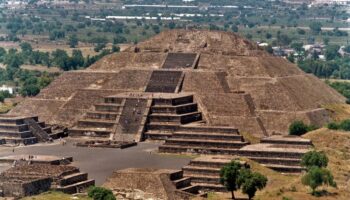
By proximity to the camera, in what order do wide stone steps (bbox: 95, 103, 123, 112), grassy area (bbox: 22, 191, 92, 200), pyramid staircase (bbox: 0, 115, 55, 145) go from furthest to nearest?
wide stone steps (bbox: 95, 103, 123, 112) → pyramid staircase (bbox: 0, 115, 55, 145) → grassy area (bbox: 22, 191, 92, 200)

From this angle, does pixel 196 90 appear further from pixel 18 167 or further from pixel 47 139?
pixel 18 167

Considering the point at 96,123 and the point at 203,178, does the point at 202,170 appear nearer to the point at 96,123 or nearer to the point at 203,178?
the point at 203,178

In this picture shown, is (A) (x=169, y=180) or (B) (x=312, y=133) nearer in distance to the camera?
(A) (x=169, y=180)

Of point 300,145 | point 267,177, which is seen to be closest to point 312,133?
point 300,145

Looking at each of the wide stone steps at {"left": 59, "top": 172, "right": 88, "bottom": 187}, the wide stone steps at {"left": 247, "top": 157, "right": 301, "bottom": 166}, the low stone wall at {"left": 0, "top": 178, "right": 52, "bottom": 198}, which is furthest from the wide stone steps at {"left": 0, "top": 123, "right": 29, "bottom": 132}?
the low stone wall at {"left": 0, "top": 178, "right": 52, "bottom": 198}

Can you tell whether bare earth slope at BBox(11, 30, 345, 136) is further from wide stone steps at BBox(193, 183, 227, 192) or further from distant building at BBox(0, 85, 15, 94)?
distant building at BBox(0, 85, 15, 94)

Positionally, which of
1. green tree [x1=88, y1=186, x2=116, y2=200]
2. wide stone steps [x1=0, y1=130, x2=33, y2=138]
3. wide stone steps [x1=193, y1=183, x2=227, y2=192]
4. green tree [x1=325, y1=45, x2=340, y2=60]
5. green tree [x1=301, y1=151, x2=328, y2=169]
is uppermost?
green tree [x1=88, y1=186, x2=116, y2=200]
